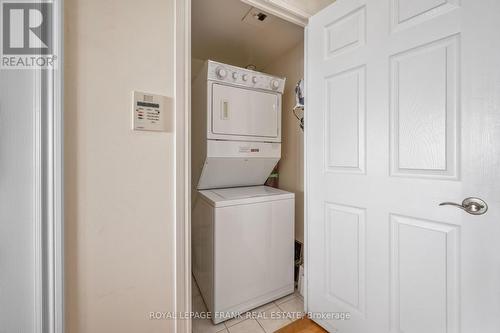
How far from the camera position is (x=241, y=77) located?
1.77 m

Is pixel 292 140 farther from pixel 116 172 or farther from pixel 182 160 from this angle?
pixel 116 172

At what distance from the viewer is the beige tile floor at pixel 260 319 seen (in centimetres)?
147

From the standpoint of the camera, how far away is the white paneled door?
0.84 m

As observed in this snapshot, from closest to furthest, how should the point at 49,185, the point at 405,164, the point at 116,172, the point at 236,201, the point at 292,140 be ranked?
the point at 49,185 < the point at 116,172 < the point at 405,164 < the point at 236,201 < the point at 292,140

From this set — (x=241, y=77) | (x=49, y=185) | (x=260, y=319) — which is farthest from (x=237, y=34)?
(x=260, y=319)

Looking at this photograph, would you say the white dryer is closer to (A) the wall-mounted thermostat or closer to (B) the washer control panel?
(B) the washer control panel

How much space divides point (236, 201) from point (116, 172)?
0.83 m

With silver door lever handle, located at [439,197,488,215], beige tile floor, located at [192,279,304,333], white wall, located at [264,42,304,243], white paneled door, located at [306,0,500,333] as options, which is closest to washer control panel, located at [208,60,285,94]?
white wall, located at [264,42,304,243]

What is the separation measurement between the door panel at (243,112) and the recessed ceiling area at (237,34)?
1.86 ft

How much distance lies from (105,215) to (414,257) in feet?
5.00

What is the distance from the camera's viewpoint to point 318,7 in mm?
1605

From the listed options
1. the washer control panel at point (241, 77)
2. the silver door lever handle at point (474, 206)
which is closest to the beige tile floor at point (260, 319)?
the silver door lever handle at point (474, 206)

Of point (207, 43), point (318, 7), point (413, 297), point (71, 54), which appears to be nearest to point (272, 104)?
point (318, 7)

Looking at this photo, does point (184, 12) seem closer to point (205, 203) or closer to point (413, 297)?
point (205, 203)
